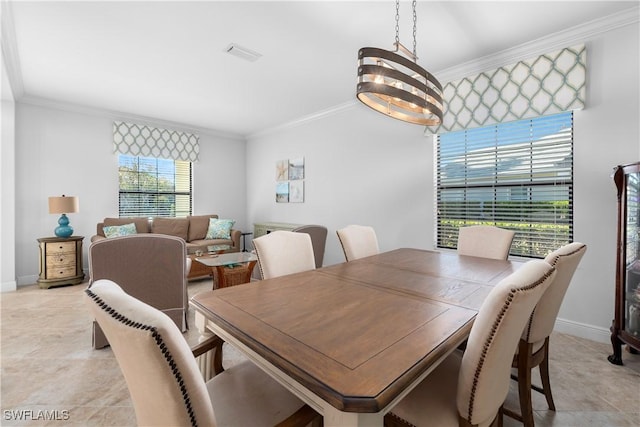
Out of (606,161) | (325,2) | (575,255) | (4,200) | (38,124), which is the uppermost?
(325,2)

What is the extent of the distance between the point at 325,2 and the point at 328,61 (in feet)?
2.93

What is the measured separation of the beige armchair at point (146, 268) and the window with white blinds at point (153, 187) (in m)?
3.31

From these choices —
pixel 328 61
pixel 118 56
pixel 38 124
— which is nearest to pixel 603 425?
pixel 328 61

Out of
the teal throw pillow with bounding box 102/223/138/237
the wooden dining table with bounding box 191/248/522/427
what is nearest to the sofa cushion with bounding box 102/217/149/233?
the teal throw pillow with bounding box 102/223/138/237

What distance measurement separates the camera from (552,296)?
4.45 ft

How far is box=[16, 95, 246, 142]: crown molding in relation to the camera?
4.16 meters

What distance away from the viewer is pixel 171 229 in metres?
4.93

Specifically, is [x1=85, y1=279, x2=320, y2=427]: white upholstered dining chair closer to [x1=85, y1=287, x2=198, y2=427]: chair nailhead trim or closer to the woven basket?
[x1=85, y1=287, x2=198, y2=427]: chair nailhead trim

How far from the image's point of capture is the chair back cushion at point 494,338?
32.1 inches

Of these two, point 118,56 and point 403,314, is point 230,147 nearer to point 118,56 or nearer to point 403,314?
point 118,56

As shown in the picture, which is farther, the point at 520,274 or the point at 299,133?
the point at 299,133

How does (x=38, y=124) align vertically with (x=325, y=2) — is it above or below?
below

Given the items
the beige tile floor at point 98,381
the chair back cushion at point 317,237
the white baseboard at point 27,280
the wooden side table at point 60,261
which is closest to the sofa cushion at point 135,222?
the wooden side table at point 60,261

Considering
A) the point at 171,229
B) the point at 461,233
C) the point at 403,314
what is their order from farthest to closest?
the point at 171,229
the point at 461,233
the point at 403,314
